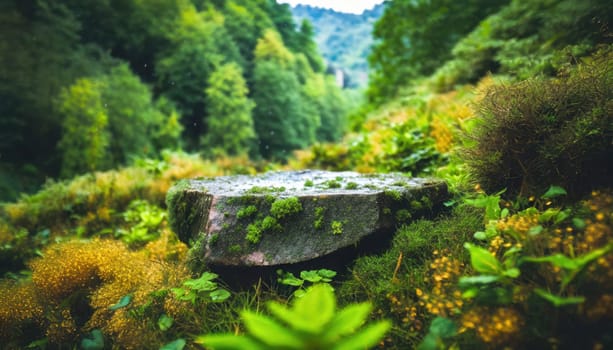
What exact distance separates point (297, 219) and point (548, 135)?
2.06 meters

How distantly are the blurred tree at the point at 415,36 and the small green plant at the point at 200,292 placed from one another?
1472cm

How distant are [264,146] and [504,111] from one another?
27.0 metres

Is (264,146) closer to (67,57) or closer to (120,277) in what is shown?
(67,57)

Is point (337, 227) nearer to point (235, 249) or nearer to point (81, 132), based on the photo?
point (235, 249)

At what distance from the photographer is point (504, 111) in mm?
2445

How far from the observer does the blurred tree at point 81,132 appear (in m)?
13.5

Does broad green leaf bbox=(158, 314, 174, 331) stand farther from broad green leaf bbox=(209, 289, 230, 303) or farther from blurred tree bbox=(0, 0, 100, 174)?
blurred tree bbox=(0, 0, 100, 174)

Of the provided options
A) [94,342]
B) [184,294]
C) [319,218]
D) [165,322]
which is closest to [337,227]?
[319,218]

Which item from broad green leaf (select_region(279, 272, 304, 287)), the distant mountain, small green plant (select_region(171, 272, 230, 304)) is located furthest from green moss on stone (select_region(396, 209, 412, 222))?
the distant mountain

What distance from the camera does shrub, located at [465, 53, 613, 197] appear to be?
214 centimetres

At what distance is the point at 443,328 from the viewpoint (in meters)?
1.56

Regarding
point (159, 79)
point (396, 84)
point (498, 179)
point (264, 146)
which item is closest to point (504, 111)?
point (498, 179)

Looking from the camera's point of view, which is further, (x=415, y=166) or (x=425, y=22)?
(x=425, y=22)

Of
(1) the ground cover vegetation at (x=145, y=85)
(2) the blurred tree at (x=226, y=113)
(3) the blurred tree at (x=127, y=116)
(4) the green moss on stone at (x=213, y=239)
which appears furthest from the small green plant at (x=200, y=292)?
(2) the blurred tree at (x=226, y=113)
